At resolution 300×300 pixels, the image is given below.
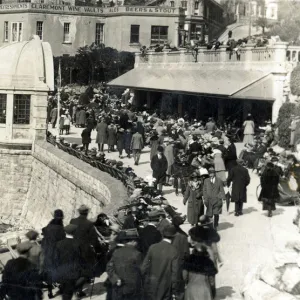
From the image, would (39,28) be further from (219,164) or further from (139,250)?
(139,250)

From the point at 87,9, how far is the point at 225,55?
96.3ft

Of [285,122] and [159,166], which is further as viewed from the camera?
[285,122]

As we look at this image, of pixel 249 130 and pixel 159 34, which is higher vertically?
pixel 159 34

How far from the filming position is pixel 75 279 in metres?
9.62

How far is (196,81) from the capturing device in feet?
103

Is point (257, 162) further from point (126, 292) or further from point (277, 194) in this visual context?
point (126, 292)

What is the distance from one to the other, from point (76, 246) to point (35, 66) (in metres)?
19.4

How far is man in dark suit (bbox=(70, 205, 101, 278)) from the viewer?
32.1 ft

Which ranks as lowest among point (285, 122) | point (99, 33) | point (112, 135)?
Answer: point (112, 135)

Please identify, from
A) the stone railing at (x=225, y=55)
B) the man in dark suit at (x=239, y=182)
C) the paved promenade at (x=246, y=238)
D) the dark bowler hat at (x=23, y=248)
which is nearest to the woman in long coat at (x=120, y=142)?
the stone railing at (x=225, y=55)

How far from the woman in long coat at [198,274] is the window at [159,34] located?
48.2 m

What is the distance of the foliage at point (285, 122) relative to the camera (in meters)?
22.0

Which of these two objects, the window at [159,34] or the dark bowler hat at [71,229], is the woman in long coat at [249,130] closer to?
the dark bowler hat at [71,229]

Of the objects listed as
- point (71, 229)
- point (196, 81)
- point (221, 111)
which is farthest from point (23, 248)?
point (196, 81)
